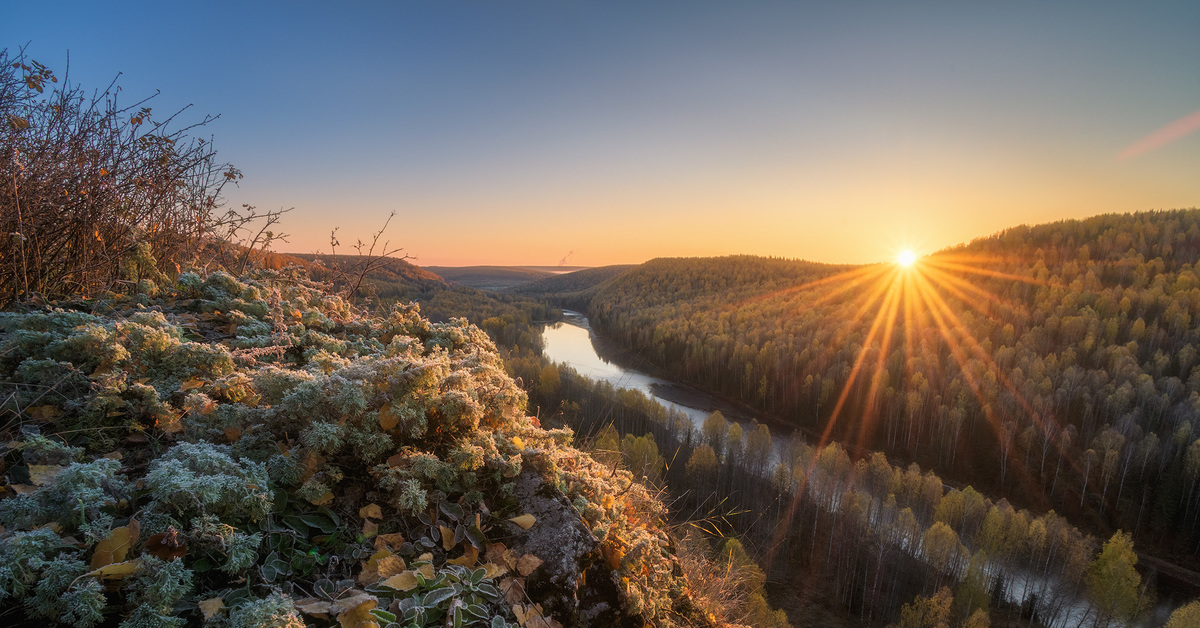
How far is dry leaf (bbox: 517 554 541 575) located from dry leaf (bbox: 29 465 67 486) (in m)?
2.30

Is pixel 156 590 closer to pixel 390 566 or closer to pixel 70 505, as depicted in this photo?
pixel 70 505

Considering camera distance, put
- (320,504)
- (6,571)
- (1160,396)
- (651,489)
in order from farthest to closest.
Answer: (1160,396) < (651,489) < (320,504) < (6,571)

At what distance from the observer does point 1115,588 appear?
25.5m

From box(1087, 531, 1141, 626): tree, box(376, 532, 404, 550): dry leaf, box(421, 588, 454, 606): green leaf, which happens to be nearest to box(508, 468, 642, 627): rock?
box(421, 588, 454, 606): green leaf

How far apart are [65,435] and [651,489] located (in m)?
→ 4.83

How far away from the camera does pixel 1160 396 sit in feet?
136

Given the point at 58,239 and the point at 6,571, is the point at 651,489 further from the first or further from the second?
the point at 58,239

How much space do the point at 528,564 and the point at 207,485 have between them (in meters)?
1.67

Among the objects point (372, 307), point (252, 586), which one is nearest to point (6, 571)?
point (252, 586)

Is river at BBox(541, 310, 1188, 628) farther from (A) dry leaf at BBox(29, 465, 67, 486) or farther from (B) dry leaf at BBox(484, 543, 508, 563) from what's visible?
(A) dry leaf at BBox(29, 465, 67, 486)

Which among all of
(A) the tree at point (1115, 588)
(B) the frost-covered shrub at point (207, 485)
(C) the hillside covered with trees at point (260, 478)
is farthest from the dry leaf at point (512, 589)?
(A) the tree at point (1115, 588)

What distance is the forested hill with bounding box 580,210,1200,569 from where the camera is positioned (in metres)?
38.4

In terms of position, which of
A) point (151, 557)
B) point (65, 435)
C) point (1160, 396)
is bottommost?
point (1160, 396)

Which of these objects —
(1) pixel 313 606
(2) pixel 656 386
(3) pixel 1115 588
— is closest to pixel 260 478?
(1) pixel 313 606
